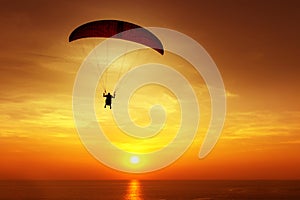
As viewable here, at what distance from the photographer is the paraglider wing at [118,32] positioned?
34.0 meters

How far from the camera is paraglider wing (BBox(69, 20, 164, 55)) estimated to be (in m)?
34.0

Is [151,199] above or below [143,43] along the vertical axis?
above

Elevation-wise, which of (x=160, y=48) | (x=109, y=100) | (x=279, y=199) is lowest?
(x=109, y=100)

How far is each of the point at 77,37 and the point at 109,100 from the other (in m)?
6.56

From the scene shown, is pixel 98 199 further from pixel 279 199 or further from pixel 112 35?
pixel 112 35

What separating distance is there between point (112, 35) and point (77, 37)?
3.28m

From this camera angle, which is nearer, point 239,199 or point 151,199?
point 239,199

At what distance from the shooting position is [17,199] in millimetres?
172750

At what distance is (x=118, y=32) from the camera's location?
1342 inches

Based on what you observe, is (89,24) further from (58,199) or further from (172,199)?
(58,199)

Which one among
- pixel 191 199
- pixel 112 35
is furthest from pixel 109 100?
pixel 191 199

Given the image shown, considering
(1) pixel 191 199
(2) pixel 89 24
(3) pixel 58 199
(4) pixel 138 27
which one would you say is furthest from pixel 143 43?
(3) pixel 58 199

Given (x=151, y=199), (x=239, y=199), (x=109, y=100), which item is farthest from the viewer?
(x=151, y=199)

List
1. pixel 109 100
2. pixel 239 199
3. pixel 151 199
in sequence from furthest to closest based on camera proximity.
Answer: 1. pixel 151 199
2. pixel 239 199
3. pixel 109 100
